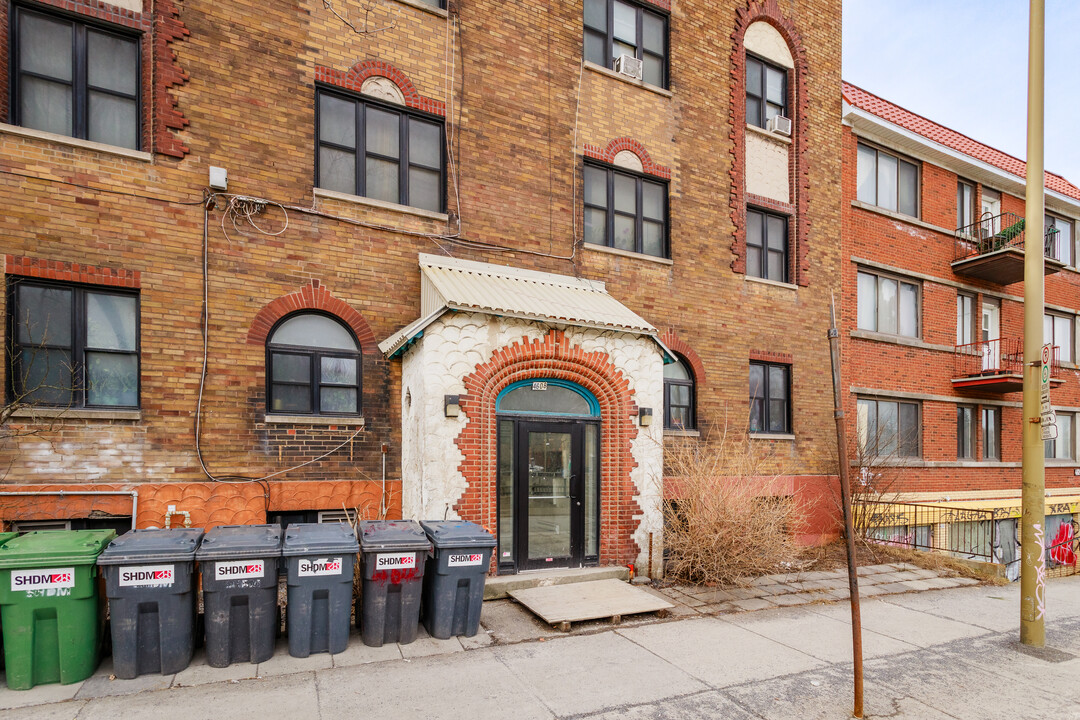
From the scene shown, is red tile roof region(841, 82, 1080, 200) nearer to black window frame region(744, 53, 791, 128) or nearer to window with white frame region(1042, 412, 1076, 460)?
black window frame region(744, 53, 791, 128)

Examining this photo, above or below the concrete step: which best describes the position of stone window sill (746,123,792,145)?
above

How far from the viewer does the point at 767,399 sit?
13.8 m

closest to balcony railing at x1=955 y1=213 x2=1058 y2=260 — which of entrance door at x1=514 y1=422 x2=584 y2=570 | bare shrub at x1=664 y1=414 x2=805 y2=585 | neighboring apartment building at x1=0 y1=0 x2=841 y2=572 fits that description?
neighboring apartment building at x1=0 y1=0 x2=841 y2=572

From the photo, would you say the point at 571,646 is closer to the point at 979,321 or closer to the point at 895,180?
the point at 895,180

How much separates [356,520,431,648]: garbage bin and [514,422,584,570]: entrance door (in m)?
2.67

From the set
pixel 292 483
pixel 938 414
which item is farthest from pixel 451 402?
pixel 938 414

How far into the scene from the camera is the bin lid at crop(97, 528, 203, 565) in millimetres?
5625

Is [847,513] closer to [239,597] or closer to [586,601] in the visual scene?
[586,601]

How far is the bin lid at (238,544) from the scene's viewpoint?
593 cm

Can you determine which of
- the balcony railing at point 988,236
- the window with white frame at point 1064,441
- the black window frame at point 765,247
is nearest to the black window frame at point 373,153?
the black window frame at point 765,247

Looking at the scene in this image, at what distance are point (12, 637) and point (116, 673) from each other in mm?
835

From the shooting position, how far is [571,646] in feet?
22.6

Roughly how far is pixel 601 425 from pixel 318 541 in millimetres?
4672

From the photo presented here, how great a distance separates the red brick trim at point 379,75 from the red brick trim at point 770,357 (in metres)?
7.60
